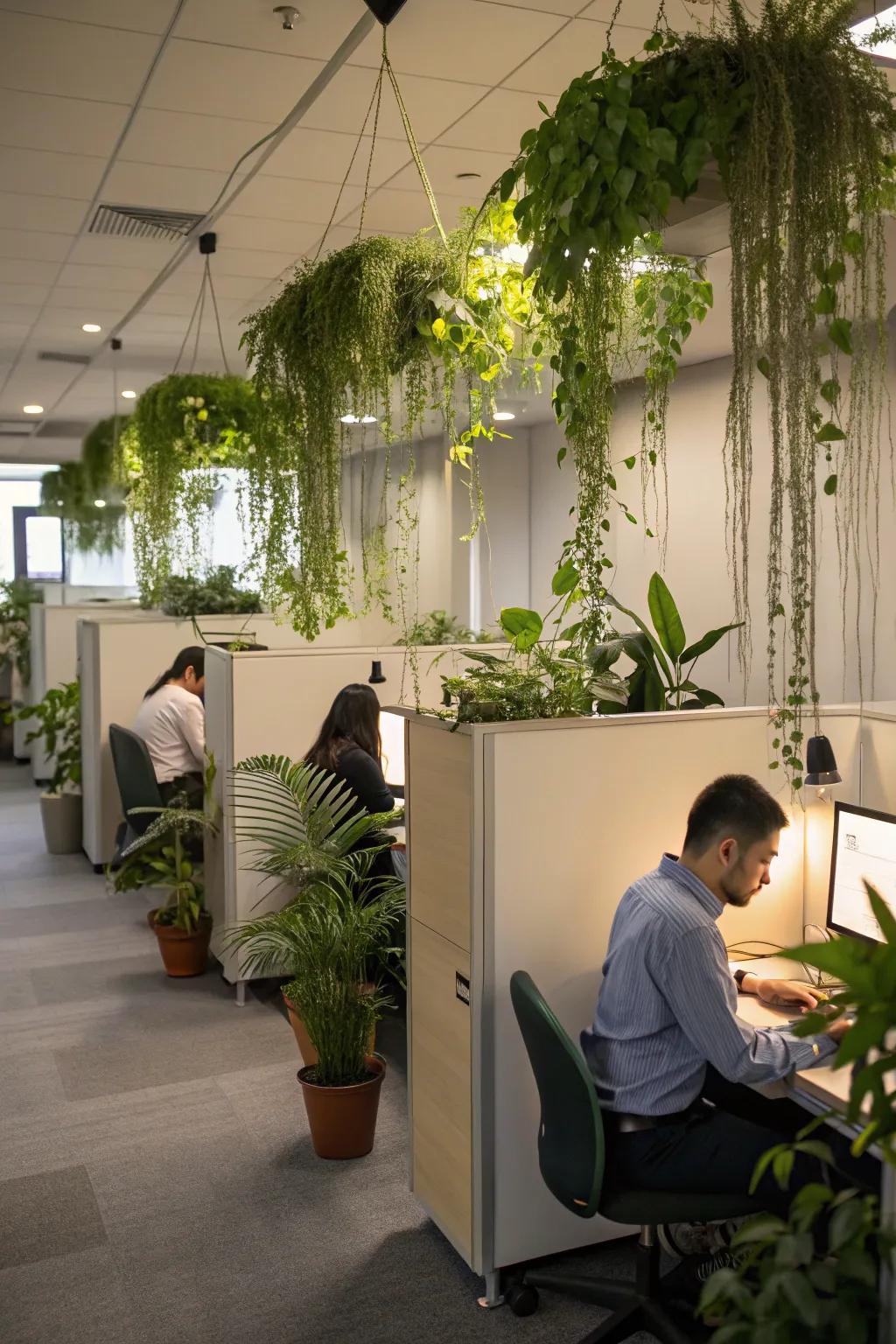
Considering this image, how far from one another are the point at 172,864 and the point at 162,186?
279 centimetres

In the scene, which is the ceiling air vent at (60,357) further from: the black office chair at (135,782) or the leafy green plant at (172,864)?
the leafy green plant at (172,864)

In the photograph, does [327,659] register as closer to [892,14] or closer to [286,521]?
[286,521]

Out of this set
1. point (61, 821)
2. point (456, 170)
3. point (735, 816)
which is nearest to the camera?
point (735, 816)

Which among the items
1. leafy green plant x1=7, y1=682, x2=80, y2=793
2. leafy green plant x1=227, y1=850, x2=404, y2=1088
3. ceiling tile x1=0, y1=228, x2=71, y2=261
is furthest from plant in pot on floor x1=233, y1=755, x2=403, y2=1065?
leafy green plant x1=7, y1=682, x2=80, y2=793

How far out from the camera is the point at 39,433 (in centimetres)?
1087

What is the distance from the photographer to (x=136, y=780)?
5.32 m

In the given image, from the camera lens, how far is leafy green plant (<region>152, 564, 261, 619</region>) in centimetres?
662

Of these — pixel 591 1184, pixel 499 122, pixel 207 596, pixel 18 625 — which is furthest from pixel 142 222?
pixel 18 625

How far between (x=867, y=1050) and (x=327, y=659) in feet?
13.4

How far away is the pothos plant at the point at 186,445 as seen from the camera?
5227 mm

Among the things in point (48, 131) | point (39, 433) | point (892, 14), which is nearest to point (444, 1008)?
point (892, 14)

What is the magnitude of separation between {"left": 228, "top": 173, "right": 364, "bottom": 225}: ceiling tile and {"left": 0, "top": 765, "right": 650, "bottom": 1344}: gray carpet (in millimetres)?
3189

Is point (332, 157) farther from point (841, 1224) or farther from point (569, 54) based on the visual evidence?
point (841, 1224)

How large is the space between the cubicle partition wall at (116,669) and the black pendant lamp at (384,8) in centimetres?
388
